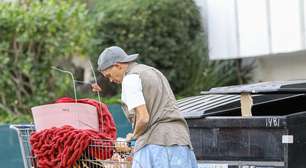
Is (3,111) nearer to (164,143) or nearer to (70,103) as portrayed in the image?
(70,103)

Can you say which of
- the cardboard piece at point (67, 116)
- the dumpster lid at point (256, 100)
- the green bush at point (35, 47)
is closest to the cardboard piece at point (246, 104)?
A: the dumpster lid at point (256, 100)

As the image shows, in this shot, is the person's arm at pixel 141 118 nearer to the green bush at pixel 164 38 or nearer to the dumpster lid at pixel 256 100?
the dumpster lid at pixel 256 100

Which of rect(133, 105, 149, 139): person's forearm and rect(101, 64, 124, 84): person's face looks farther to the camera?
rect(101, 64, 124, 84): person's face

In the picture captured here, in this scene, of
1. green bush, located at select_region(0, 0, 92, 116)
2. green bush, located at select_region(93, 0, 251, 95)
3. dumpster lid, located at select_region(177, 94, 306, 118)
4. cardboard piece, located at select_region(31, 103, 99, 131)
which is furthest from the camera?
green bush, located at select_region(93, 0, 251, 95)

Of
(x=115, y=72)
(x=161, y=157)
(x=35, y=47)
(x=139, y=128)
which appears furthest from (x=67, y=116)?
(x=35, y=47)

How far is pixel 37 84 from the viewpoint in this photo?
1214 cm

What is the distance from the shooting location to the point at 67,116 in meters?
6.32

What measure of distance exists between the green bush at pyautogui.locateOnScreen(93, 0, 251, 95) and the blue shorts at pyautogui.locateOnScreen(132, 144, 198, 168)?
22.3 feet

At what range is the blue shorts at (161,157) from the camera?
5.72 metres

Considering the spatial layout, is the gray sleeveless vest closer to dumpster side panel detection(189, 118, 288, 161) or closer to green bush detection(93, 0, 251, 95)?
dumpster side panel detection(189, 118, 288, 161)

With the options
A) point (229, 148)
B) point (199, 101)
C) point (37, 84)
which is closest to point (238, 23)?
point (37, 84)

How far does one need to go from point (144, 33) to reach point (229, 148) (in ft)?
21.7

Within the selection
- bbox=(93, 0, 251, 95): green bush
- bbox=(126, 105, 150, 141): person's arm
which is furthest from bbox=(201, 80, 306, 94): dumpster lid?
bbox=(93, 0, 251, 95): green bush

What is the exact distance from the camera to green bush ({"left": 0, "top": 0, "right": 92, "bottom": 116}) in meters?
11.7
